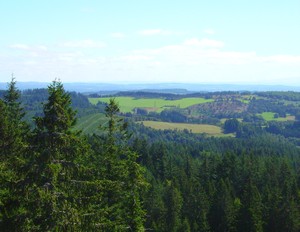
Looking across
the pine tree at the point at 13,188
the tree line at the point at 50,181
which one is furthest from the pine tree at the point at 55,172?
the pine tree at the point at 13,188

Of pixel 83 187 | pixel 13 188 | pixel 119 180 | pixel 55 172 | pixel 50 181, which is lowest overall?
pixel 119 180

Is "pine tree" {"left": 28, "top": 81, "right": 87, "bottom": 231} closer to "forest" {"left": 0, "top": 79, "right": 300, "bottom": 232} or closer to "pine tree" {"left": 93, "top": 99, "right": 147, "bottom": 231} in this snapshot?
"forest" {"left": 0, "top": 79, "right": 300, "bottom": 232}

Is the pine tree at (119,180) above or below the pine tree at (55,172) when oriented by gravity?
below

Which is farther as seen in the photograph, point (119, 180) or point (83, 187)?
point (119, 180)

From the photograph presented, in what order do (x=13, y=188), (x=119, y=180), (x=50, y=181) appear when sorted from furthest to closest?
(x=119, y=180)
(x=13, y=188)
(x=50, y=181)

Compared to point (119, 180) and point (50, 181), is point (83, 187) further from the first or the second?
point (119, 180)

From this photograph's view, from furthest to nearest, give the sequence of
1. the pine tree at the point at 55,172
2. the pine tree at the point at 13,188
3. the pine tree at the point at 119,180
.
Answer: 1. the pine tree at the point at 119,180
2. the pine tree at the point at 13,188
3. the pine tree at the point at 55,172

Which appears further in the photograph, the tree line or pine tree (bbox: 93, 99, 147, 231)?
pine tree (bbox: 93, 99, 147, 231)

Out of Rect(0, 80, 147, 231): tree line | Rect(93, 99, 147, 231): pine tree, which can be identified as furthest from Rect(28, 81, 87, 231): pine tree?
Rect(93, 99, 147, 231): pine tree

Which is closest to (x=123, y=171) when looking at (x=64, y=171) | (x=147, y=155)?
(x=64, y=171)

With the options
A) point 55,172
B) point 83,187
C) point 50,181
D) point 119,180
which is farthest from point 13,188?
point 119,180

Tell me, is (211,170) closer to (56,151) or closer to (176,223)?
(176,223)

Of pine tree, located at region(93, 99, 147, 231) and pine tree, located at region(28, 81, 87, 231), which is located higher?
pine tree, located at region(28, 81, 87, 231)

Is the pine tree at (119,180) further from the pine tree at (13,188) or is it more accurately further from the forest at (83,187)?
the pine tree at (13,188)
